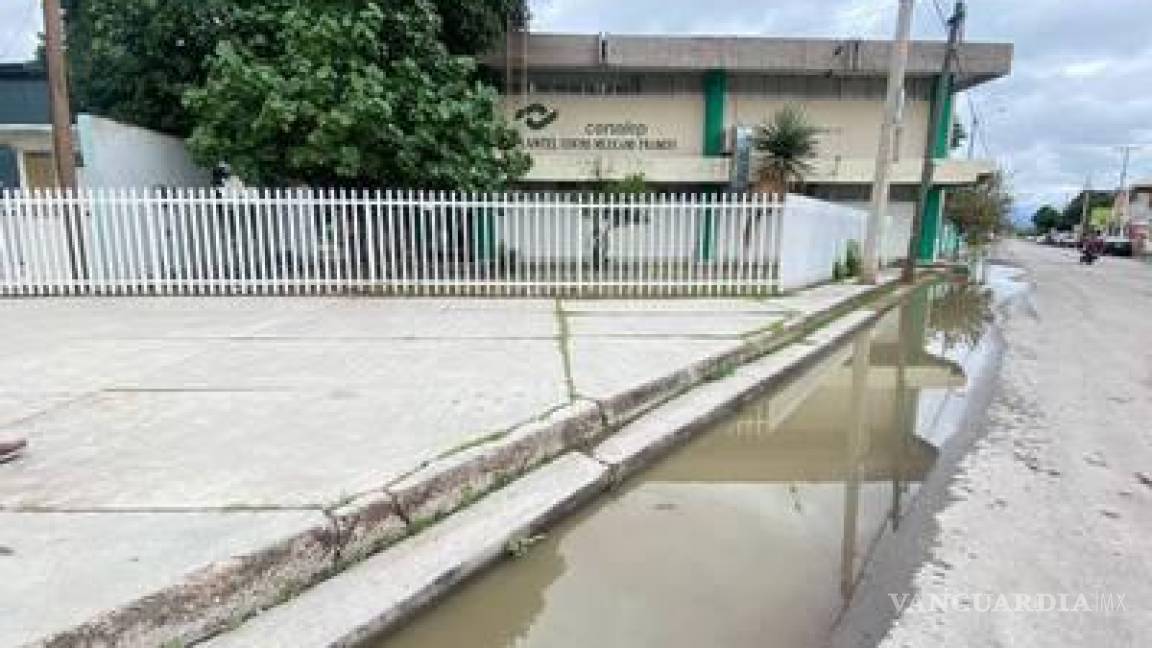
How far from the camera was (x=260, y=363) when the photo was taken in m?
6.15

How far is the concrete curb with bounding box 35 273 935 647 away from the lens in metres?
2.48

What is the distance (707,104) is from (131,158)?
14.1 meters

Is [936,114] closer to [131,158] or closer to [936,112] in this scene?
[936,112]

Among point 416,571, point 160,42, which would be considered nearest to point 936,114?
point 416,571

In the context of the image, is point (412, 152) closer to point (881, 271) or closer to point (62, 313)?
point (62, 313)

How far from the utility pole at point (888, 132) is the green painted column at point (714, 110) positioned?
6.29m

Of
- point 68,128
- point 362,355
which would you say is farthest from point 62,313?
point 362,355

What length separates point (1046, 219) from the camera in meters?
95.9

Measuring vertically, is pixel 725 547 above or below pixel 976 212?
below

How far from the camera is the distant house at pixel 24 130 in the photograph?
49.9 ft

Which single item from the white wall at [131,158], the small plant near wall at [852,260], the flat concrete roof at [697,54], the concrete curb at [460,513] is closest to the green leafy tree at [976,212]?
the flat concrete roof at [697,54]

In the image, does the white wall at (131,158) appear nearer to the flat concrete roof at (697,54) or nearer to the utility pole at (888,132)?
the flat concrete roof at (697,54)

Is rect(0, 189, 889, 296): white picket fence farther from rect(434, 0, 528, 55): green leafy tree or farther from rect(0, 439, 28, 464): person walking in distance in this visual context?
rect(0, 439, 28, 464): person walking in distance

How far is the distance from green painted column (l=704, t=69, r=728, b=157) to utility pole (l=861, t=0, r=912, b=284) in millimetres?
6290
